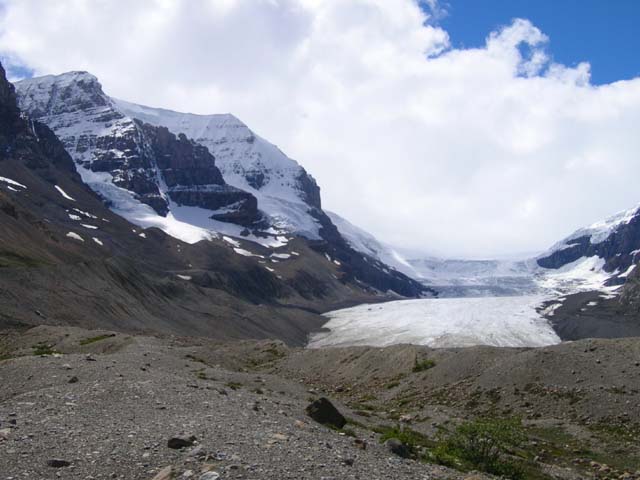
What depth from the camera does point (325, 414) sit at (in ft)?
84.0

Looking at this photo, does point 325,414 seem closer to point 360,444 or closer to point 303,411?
point 303,411

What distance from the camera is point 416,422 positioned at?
1441 inches

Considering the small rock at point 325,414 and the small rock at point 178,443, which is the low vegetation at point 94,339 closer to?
the small rock at point 325,414

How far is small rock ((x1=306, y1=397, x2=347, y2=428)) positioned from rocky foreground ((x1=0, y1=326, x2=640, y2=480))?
0.31 feet

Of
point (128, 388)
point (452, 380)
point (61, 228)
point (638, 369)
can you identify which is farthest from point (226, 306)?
point (128, 388)

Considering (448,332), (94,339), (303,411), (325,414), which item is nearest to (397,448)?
(325,414)

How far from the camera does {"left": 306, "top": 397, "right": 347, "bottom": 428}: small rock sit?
25.2 meters

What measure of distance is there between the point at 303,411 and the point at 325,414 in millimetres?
1161

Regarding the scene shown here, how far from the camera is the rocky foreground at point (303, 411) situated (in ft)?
52.7

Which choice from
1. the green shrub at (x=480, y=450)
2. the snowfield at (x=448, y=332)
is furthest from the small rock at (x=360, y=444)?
the snowfield at (x=448, y=332)

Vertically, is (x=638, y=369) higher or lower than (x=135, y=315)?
higher

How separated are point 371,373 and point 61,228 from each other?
6367 inches

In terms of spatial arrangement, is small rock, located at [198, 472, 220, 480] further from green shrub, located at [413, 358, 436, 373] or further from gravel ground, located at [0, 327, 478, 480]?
green shrub, located at [413, 358, 436, 373]

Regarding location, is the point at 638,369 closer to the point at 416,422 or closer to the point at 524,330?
the point at 416,422
